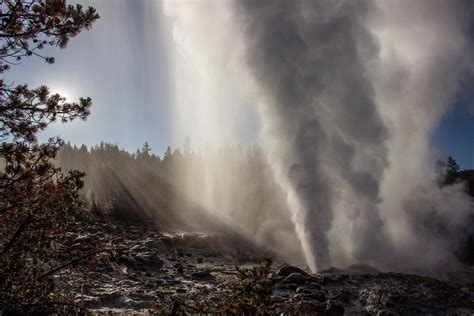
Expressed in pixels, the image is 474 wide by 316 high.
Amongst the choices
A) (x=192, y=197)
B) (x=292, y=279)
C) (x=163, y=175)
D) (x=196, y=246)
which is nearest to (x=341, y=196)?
(x=196, y=246)

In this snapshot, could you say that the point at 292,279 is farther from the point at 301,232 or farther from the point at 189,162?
the point at 189,162

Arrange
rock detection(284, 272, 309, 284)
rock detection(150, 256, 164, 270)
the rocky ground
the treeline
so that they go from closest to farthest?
the rocky ground, rock detection(284, 272, 309, 284), rock detection(150, 256, 164, 270), the treeline

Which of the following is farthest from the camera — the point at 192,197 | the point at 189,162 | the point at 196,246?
the point at 189,162

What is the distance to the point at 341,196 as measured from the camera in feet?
121

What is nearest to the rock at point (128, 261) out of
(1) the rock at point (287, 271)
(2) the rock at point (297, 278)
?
(1) the rock at point (287, 271)

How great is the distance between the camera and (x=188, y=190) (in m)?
77.9

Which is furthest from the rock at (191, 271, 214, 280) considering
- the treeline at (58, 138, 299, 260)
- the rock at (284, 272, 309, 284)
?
the treeline at (58, 138, 299, 260)

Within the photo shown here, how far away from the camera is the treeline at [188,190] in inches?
2120

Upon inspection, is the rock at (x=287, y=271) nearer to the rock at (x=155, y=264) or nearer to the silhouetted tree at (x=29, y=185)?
the rock at (x=155, y=264)

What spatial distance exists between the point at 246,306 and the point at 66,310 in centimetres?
550

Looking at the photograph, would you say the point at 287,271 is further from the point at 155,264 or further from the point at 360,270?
the point at 155,264

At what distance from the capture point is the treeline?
53844 millimetres

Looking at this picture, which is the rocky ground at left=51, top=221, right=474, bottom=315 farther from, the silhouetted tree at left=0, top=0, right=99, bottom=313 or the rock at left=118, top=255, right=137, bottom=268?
the silhouetted tree at left=0, top=0, right=99, bottom=313

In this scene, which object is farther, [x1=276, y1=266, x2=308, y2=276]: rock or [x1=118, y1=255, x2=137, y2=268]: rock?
[x1=118, y1=255, x2=137, y2=268]: rock
